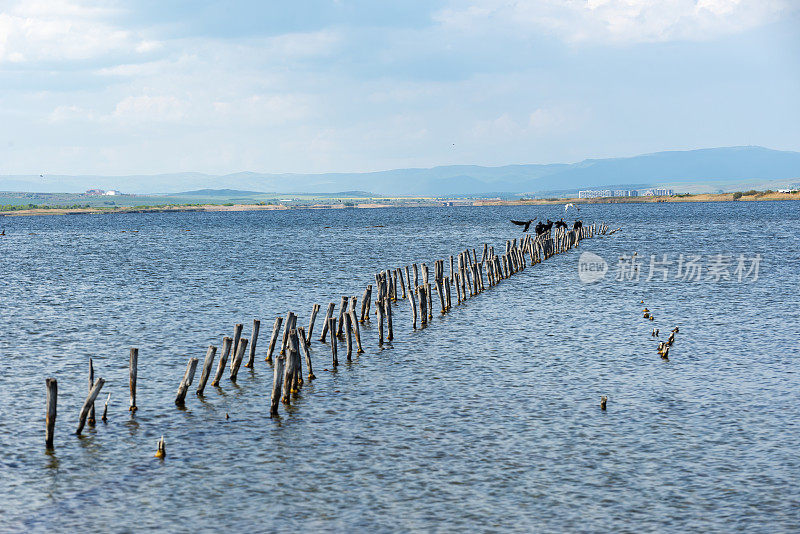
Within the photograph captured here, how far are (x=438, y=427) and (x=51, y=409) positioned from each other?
8.33 meters

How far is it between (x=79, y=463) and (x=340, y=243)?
80703 millimetres

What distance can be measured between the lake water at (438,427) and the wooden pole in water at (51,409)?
0.42 meters

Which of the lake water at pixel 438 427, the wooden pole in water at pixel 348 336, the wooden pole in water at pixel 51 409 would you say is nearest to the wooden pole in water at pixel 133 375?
the lake water at pixel 438 427

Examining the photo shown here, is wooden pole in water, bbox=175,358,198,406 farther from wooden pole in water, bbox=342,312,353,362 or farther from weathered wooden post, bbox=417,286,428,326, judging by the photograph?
weathered wooden post, bbox=417,286,428,326

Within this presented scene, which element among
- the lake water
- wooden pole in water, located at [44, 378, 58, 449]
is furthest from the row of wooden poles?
the lake water

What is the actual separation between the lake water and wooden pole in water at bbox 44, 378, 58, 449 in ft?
1.37

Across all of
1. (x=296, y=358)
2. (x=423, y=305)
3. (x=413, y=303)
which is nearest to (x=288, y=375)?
(x=296, y=358)

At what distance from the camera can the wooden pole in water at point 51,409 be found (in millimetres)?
16750

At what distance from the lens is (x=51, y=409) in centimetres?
1711

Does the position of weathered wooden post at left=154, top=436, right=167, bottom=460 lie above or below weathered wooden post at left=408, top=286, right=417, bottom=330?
below

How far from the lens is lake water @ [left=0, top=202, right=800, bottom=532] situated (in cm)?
1441

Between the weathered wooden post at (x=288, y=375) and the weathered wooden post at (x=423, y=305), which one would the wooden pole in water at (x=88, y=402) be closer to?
the weathered wooden post at (x=288, y=375)

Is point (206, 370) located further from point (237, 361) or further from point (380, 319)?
point (380, 319)

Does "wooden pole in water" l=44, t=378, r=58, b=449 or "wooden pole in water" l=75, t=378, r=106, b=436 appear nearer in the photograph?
"wooden pole in water" l=44, t=378, r=58, b=449
